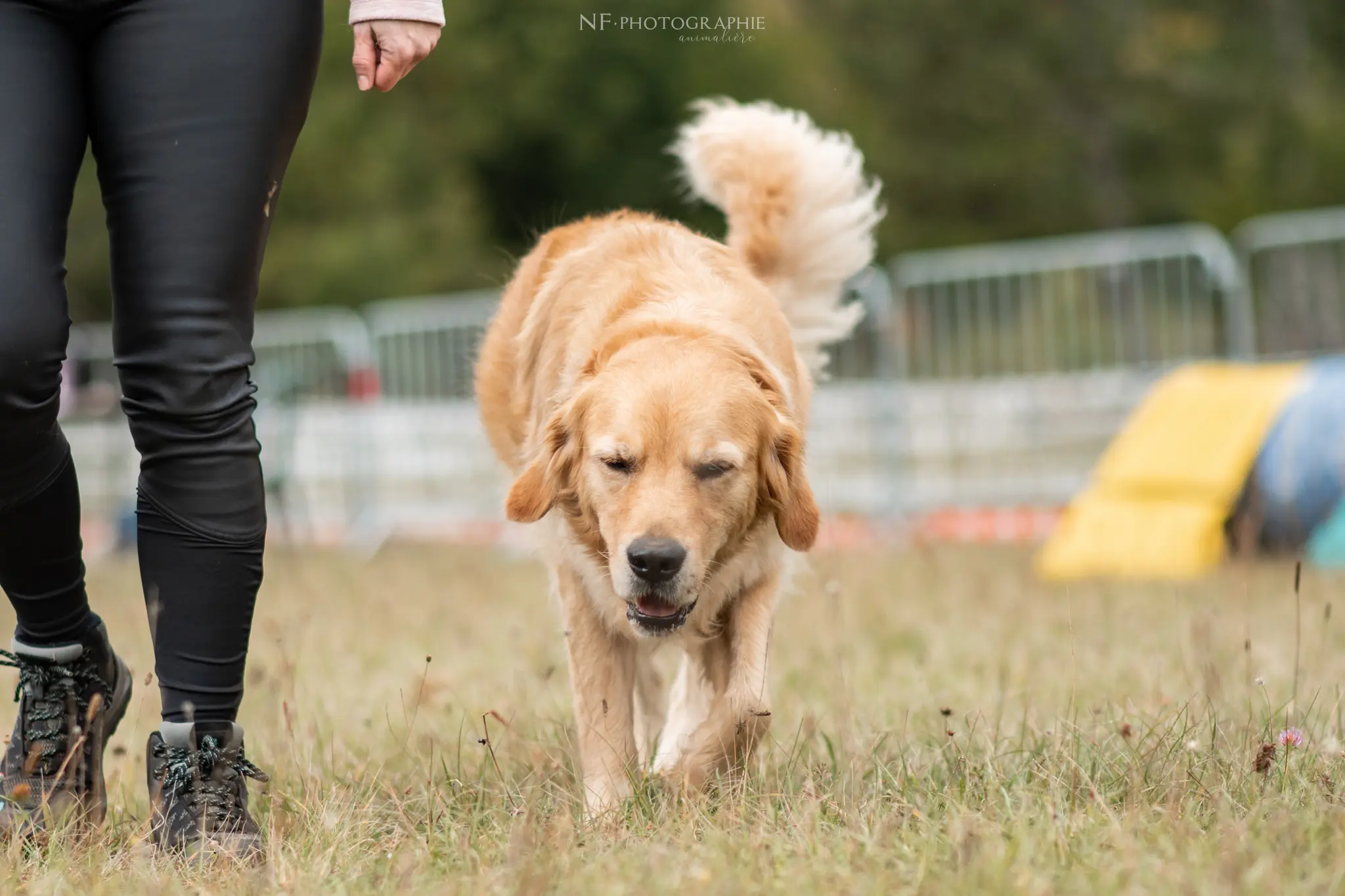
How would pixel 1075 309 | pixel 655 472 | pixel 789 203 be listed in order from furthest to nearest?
pixel 1075 309 → pixel 789 203 → pixel 655 472

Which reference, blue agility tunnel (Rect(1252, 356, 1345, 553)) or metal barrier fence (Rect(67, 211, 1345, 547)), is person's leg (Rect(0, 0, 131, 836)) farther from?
metal barrier fence (Rect(67, 211, 1345, 547))

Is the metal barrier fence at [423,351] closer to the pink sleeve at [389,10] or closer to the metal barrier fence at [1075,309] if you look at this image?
the metal barrier fence at [1075,309]

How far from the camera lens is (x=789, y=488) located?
3.06m

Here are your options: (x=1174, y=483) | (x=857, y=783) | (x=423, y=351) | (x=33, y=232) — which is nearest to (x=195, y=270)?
(x=33, y=232)

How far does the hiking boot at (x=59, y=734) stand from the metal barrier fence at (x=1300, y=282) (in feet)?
28.0

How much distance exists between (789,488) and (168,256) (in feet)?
4.26

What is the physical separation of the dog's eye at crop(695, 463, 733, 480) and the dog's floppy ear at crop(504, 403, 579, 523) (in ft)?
0.93

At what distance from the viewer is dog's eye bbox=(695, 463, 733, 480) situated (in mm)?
2889

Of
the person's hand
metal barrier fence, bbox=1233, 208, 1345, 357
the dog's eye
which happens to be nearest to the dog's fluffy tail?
the dog's eye

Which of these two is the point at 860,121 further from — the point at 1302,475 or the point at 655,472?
the point at 655,472

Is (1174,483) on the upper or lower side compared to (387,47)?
lower

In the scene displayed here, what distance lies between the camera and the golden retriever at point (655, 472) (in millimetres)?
2875

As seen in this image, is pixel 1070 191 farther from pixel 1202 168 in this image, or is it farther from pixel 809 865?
pixel 809 865

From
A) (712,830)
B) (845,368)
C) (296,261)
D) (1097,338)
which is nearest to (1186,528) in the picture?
Result: (1097,338)
